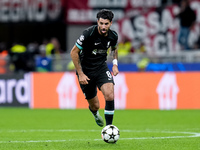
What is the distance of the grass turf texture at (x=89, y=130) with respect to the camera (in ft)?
29.8

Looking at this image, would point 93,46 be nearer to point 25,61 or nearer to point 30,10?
point 25,61

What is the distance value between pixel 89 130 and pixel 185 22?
503 inches

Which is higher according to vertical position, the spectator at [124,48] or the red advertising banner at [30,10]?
the red advertising banner at [30,10]

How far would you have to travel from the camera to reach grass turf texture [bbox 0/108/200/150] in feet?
29.8

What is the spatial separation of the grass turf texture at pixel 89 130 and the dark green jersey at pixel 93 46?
123 cm

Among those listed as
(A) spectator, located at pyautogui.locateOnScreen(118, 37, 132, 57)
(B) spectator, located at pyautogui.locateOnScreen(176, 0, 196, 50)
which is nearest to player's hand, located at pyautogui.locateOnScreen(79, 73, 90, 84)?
(B) spectator, located at pyautogui.locateOnScreen(176, 0, 196, 50)

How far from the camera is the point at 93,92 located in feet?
35.5

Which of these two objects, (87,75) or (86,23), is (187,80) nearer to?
(87,75)

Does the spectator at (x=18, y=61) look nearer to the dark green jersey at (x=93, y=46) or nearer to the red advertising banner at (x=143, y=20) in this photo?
the red advertising banner at (x=143, y=20)

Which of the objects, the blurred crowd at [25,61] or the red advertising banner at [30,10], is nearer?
the blurred crowd at [25,61]

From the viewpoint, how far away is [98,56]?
33.2ft

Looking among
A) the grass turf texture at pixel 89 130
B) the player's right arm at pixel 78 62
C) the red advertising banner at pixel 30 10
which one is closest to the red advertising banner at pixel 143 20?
the red advertising banner at pixel 30 10

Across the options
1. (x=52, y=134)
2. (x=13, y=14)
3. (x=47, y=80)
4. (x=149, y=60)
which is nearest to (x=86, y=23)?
(x=13, y=14)

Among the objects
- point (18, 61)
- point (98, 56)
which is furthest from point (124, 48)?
point (98, 56)
